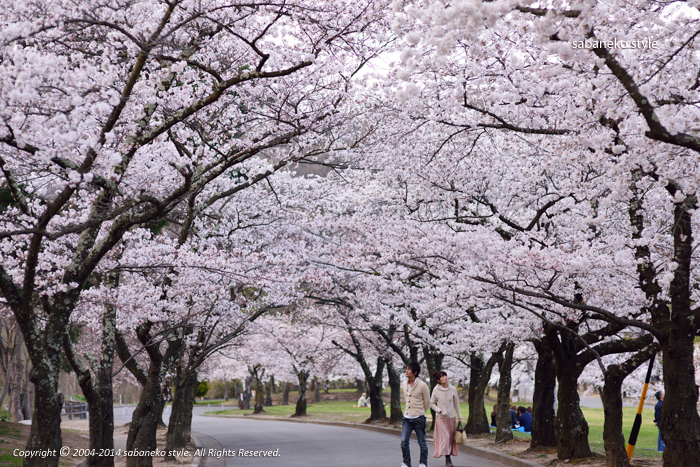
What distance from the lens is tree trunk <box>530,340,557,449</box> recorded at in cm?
1302

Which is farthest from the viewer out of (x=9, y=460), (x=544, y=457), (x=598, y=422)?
(x=598, y=422)

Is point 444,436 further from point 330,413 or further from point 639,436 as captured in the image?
point 330,413

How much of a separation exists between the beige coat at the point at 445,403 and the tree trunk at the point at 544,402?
3.00m

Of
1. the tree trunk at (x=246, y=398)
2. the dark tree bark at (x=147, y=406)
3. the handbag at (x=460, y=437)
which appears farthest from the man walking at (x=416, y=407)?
the tree trunk at (x=246, y=398)

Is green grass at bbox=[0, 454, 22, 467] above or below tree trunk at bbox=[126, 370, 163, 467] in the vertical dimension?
below

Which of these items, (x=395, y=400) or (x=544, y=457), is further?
(x=395, y=400)

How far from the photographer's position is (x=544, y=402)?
13297mm

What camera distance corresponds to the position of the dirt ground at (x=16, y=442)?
12598mm

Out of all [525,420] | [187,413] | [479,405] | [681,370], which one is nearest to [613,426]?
[681,370]

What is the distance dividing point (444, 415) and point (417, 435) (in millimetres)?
1307

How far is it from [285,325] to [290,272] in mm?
26425

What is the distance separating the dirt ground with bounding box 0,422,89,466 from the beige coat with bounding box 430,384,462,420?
8135 mm

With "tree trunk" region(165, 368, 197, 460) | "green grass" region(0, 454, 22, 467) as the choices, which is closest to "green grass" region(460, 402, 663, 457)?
"tree trunk" region(165, 368, 197, 460)

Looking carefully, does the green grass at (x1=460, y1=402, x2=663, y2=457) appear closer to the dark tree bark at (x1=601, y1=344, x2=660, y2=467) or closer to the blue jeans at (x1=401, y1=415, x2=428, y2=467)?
the dark tree bark at (x1=601, y1=344, x2=660, y2=467)
